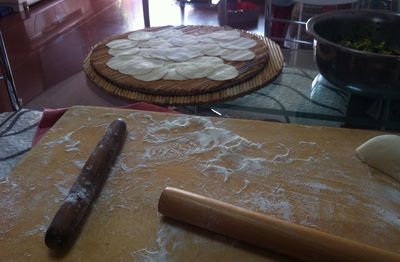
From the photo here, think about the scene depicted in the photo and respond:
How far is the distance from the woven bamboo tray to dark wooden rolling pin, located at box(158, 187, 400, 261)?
40 cm

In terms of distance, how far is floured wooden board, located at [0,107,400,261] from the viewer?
525 millimetres

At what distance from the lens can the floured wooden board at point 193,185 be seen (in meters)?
0.52

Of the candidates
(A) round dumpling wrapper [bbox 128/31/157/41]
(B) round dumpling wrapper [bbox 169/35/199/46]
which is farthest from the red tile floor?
(B) round dumpling wrapper [bbox 169/35/199/46]

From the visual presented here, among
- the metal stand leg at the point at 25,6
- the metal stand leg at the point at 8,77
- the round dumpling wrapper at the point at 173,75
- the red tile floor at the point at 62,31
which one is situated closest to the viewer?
the round dumpling wrapper at the point at 173,75

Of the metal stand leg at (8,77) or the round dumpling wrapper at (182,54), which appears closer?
the round dumpling wrapper at (182,54)

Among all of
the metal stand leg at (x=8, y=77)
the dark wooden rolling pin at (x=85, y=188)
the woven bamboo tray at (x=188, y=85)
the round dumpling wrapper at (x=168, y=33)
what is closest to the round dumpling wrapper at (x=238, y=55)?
the woven bamboo tray at (x=188, y=85)

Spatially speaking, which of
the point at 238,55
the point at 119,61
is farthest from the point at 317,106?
the point at 119,61

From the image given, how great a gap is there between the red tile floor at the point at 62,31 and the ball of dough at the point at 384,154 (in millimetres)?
1715

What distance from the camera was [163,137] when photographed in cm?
73

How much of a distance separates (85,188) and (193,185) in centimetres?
18

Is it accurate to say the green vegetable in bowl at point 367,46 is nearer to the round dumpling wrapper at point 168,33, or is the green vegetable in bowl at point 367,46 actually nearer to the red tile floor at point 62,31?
the round dumpling wrapper at point 168,33

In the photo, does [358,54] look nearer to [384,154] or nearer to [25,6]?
[384,154]

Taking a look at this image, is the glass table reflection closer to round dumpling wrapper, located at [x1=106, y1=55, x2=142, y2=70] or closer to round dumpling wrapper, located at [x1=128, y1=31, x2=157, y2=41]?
round dumpling wrapper, located at [x1=106, y1=55, x2=142, y2=70]

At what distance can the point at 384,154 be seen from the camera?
632 mm
